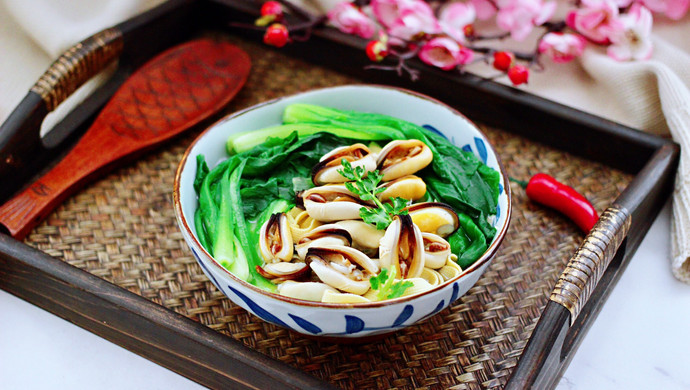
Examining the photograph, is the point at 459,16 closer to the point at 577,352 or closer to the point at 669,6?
the point at 669,6

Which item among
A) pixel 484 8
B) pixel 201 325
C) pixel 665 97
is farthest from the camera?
pixel 484 8

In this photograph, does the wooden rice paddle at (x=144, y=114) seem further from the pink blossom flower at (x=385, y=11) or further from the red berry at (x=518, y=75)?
the red berry at (x=518, y=75)

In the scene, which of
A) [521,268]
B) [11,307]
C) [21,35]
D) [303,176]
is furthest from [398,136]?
[21,35]

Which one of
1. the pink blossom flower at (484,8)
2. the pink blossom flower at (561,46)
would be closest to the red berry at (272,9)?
the pink blossom flower at (484,8)

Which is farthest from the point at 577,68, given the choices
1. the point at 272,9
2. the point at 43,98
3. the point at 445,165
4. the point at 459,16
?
the point at 43,98

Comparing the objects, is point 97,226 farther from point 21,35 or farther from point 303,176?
point 21,35
